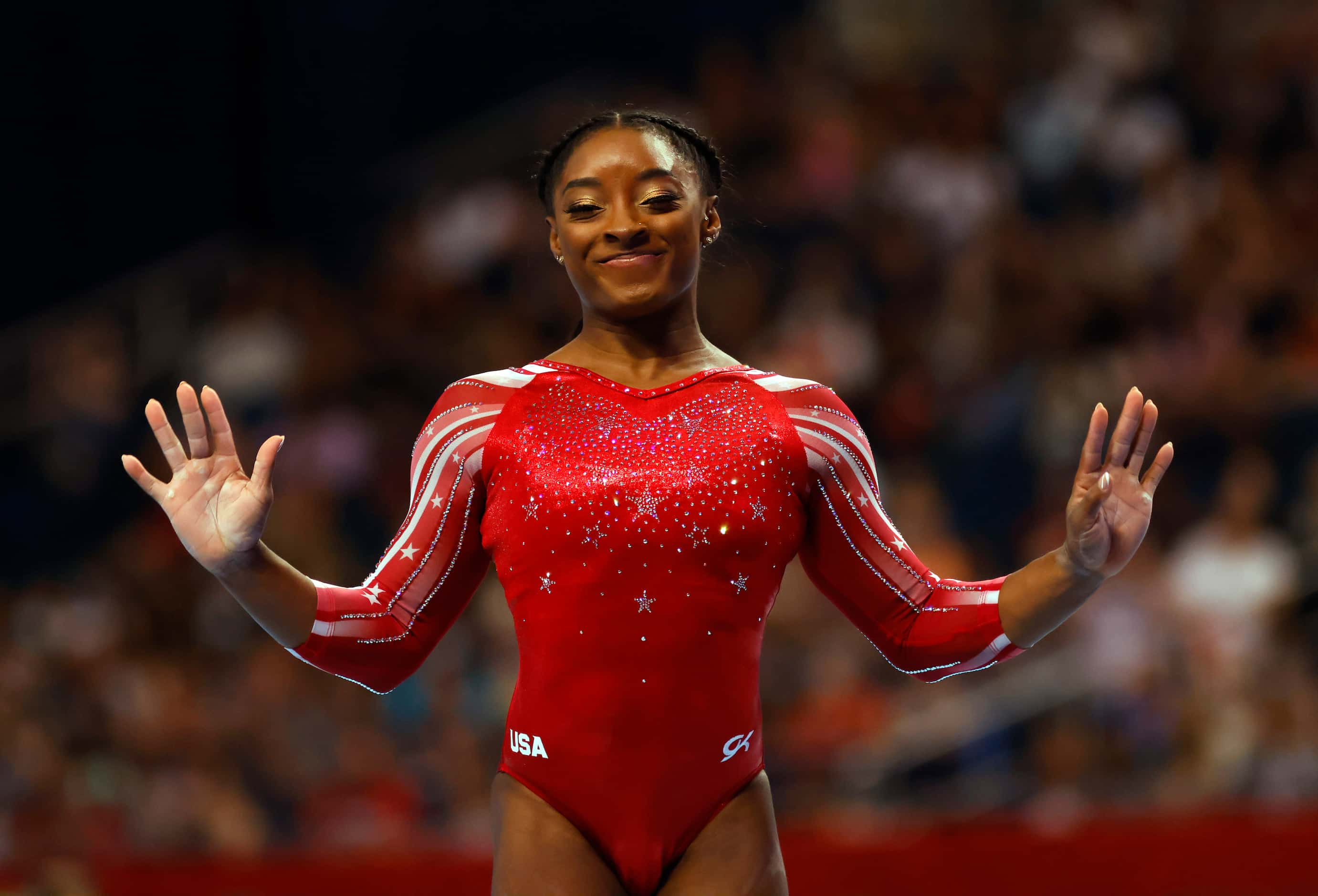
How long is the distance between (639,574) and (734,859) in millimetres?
463

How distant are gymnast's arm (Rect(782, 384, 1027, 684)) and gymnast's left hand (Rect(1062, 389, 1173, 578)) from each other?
20 centimetres

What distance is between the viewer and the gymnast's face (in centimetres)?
261

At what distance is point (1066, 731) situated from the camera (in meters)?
5.93

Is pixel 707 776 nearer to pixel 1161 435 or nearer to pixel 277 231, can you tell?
pixel 1161 435

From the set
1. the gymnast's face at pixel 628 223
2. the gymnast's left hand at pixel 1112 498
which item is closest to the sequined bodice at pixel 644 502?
the gymnast's face at pixel 628 223

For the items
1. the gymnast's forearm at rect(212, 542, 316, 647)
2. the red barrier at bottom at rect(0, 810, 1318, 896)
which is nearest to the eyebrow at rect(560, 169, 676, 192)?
the gymnast's forearm at rect(212, 542, 316, 647)

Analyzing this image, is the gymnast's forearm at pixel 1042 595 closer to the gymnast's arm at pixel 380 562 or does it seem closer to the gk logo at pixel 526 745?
the gk logo at pixel 526 745

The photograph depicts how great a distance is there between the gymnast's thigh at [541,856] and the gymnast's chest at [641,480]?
386 mm

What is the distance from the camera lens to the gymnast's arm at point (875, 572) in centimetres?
262

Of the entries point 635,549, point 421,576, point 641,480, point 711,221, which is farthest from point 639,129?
point 421,576

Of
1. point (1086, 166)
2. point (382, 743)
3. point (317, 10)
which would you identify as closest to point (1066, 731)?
point (382, 743)

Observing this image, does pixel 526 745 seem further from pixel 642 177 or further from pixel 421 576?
pixel 642 177

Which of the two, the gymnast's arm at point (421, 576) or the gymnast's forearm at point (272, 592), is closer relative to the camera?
the gymnast's forearm at point (272, 592)

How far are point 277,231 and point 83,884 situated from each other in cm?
561
